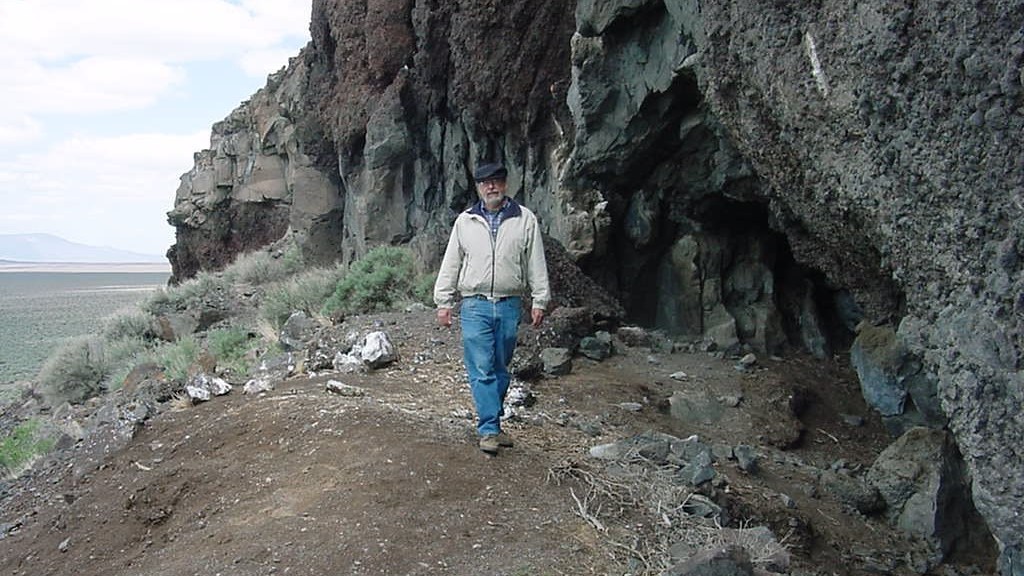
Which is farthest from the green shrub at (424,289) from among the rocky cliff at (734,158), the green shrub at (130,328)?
the green shrub at (130,328)

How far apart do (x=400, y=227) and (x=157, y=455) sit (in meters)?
10.7

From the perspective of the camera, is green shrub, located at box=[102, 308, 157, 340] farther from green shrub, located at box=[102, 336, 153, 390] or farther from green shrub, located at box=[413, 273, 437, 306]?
green shrub, located at box=[413, 273, 437, 306]

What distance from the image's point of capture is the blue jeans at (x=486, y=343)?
5844mm

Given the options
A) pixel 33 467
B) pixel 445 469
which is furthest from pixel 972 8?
pixel 33 467

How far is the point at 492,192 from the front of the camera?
584 centimetres

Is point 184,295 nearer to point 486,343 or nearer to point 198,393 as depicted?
point 198,393

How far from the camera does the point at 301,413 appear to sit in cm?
657

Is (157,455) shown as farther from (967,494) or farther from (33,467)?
(967,494)

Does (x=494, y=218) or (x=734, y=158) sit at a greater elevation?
(x=734, y=158)

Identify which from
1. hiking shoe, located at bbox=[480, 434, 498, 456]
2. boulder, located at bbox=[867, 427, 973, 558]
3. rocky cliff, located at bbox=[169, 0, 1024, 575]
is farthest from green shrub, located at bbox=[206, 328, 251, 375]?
boulder, located at bbox=[867, 427, 973, 558]

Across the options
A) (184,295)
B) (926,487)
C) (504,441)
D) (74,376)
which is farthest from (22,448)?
(184,295)

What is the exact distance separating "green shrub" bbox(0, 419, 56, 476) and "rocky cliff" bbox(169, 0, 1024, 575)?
5.71 m

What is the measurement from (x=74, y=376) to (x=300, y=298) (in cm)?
379

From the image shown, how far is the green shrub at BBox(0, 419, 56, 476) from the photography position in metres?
9.07
